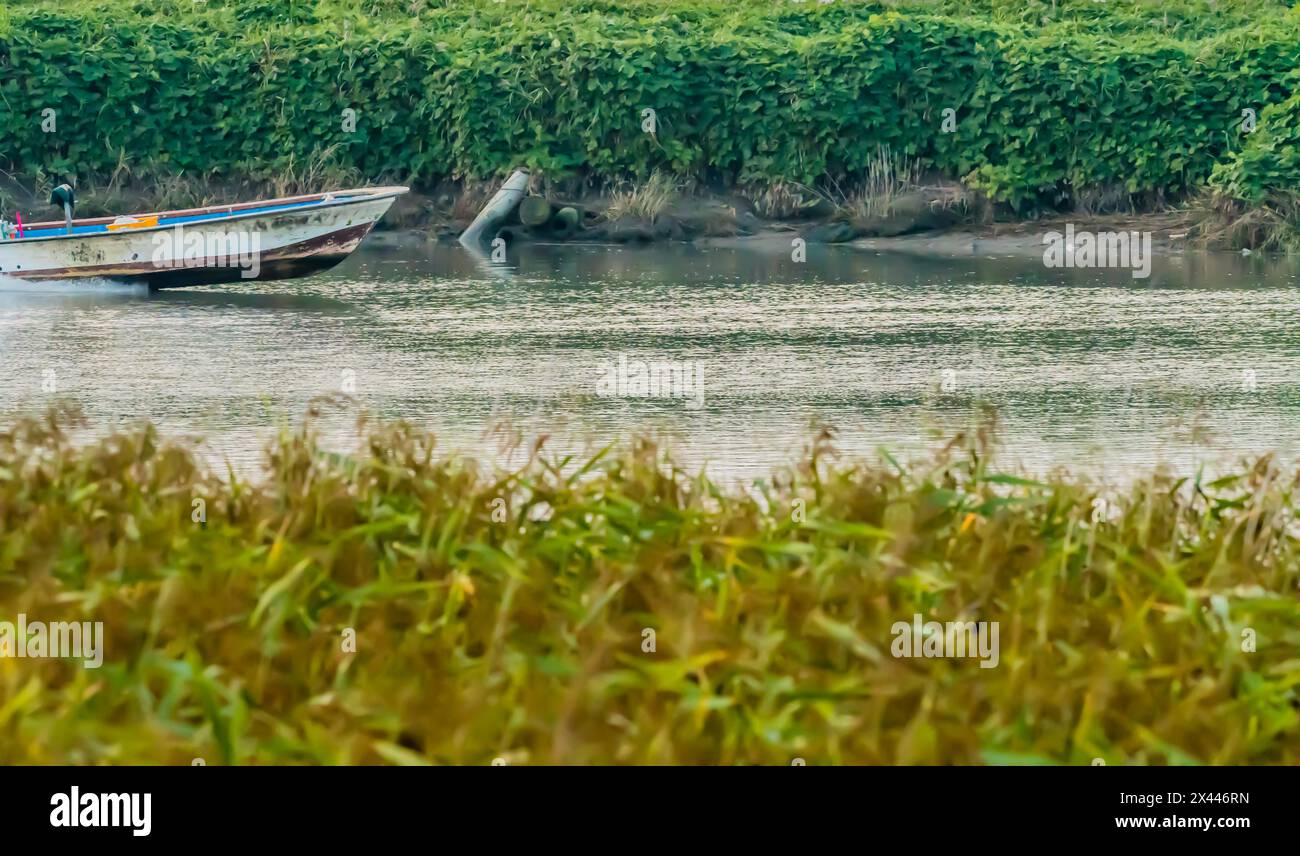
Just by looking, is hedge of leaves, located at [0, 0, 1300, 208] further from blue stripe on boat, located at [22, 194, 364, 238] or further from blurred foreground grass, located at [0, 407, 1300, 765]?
blurred foreground grass, located at [0, 407, 1300, 765]

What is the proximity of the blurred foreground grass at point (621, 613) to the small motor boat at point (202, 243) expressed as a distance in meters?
13.1

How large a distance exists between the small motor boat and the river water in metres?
0.24

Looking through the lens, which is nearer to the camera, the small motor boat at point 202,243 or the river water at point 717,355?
the river water at point 717,355

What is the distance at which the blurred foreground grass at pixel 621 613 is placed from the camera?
4.96 m

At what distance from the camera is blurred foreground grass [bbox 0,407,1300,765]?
4965 mm

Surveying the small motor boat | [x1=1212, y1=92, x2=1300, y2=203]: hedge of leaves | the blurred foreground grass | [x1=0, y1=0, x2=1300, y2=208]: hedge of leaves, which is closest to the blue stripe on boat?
the small motor boat

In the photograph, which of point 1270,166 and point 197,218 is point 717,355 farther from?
point 1270,166

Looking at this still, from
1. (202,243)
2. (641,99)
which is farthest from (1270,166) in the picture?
(202,243)

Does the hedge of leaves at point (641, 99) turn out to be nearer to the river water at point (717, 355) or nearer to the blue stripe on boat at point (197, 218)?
the river water at point (717, 355)

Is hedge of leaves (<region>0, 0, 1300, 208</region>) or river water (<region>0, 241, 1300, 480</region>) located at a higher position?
hedge of leaves (<region>0, 0, 1300, 208</region>)

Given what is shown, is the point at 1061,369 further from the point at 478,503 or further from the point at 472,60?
the point at 472,60

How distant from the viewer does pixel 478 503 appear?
270 inches

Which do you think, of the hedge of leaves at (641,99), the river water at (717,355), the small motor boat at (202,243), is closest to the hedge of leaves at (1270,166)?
the hedge of leaves at (641,99)
